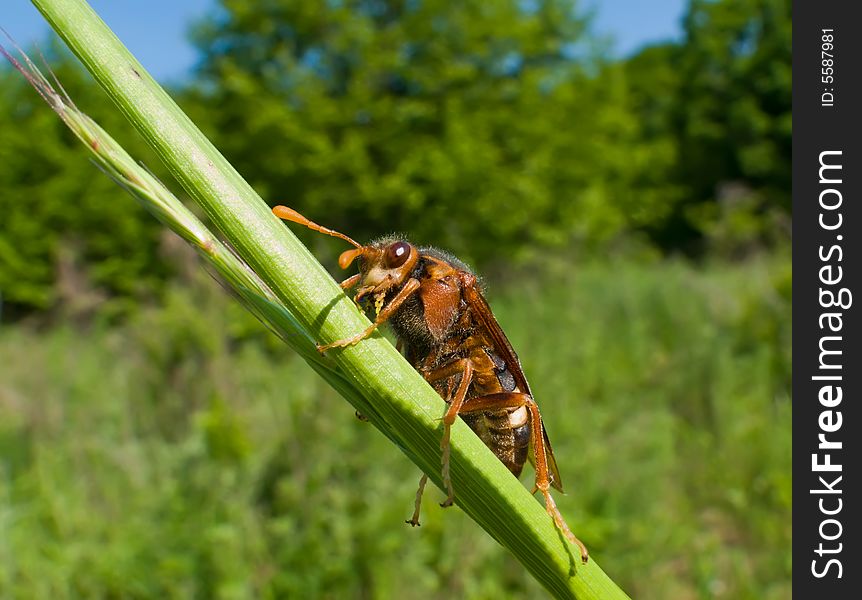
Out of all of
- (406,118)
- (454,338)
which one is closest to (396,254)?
(454,338)

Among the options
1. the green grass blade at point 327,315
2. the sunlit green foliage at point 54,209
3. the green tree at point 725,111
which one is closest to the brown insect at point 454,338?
the green grass blade at point 327,315

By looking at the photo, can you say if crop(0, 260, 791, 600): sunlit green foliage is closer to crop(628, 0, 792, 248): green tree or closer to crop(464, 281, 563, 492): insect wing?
crop(464, 281, 563, 492): insect wing

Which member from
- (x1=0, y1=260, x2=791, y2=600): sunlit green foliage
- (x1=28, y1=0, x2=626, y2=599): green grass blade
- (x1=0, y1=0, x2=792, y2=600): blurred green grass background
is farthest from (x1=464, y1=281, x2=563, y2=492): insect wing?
(x1=0, y1=260, x2=791, y2=600): sunlit green foliage

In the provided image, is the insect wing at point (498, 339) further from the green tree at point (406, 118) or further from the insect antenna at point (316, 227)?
the green tree at point (406, 118)

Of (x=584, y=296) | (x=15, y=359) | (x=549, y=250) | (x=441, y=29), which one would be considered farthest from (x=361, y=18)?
(x=15, y=359)

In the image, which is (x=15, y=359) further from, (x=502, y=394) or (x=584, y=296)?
(x=502, y=394)
